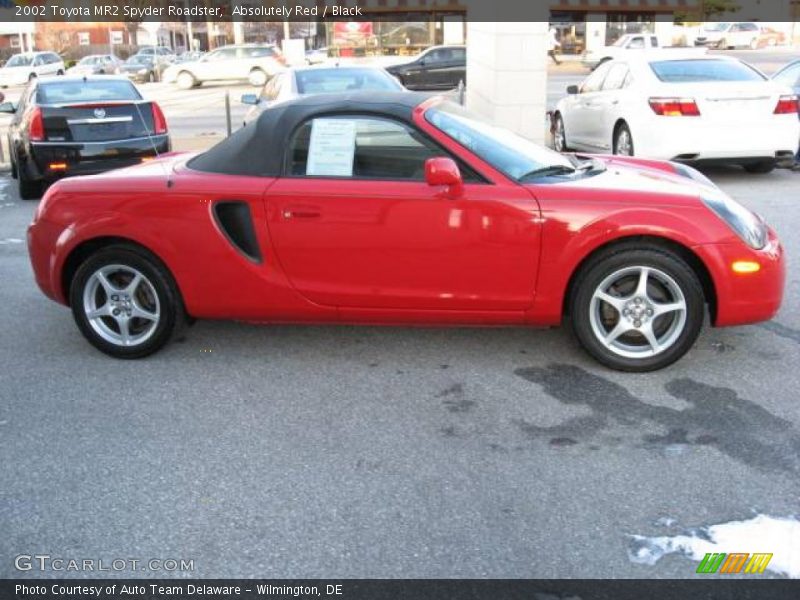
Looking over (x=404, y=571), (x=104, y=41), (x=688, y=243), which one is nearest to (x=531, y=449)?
(x=404, y=571)

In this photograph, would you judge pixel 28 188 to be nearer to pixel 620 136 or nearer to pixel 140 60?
pixel 620 136

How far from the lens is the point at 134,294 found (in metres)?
5.14

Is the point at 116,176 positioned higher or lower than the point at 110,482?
higher

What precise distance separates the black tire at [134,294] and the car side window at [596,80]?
331 inches

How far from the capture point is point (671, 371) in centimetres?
480

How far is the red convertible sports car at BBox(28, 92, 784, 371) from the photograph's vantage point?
15.3 feet

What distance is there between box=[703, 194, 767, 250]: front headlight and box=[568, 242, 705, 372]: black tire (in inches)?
12.9

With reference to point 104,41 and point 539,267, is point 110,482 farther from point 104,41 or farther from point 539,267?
point 104,41

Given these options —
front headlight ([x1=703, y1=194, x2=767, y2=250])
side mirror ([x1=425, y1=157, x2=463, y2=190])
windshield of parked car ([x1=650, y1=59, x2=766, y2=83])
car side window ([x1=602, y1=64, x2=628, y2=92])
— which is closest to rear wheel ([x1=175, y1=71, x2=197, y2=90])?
car side window ([x1=602, y1=64, x2=628, y2=92])

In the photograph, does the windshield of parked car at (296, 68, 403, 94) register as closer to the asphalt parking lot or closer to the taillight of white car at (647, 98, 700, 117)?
the taillight of white car at (647, 98, 700, 117)

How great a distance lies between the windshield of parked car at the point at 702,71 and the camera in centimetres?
1045


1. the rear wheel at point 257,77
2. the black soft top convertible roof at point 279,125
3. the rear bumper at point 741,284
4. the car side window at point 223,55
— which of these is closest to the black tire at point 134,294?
the black soft top convertible roof at point 279,125

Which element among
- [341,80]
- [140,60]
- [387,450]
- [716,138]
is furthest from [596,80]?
[140,60]

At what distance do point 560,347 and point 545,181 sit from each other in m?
0.98
